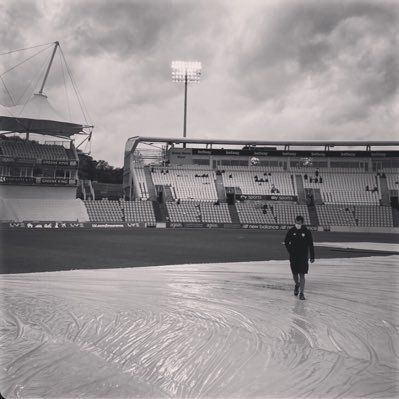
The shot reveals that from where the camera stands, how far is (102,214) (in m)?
58.1

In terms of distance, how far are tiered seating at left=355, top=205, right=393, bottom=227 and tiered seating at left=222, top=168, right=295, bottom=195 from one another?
1067cm

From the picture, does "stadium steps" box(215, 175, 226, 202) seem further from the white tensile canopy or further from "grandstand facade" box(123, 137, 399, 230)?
the white tensile canopy

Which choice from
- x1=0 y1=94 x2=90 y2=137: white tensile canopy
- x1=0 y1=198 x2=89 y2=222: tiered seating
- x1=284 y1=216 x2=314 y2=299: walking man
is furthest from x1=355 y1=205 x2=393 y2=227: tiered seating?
x1=284 y1=216 x2=314 y2=299: walking man

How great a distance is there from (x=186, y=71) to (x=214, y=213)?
24.1 meters

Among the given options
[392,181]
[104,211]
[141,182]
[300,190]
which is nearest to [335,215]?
[300,190]

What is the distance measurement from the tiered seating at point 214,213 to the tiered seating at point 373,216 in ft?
64.4

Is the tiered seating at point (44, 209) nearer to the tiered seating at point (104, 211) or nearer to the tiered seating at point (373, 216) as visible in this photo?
the tiered seating at point (104, 211)

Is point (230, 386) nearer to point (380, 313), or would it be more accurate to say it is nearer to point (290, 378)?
point (290, 378)

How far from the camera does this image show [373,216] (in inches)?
2511

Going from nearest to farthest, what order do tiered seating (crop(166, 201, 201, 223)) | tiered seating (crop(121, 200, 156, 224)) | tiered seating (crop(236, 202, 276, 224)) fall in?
tiered seating (crop(121, 200, 156, 224)), tiered seating (crop(166, 201, 201, 223)), tiered seating (crop(236, 202, 276, 224))

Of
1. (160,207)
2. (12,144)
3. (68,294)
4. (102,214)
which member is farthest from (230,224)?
(68,294)

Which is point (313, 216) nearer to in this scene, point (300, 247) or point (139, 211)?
point (139, 211)

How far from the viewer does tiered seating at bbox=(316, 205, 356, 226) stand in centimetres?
6285

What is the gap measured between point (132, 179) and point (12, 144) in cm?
1837
